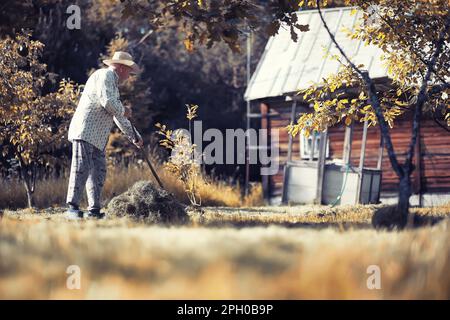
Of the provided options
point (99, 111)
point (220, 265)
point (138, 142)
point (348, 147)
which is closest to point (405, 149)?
point (348, 147)

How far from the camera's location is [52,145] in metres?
11.1

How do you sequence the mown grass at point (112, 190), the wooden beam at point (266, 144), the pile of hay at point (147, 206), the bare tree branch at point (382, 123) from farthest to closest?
the wooden beam at point (266, 144)
the mown grass at point (112, 190)
the pile of hay at point (147, 206)
the bare tree branch at point (382, 123)

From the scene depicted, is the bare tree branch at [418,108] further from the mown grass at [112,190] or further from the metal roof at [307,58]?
the metal roof at [307,58]

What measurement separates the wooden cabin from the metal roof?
0.02 metres

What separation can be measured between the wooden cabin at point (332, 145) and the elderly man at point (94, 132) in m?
5.89

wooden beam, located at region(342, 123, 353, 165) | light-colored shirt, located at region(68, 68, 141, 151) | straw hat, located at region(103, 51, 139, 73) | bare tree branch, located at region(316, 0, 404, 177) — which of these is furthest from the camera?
wooden beam, located at region(342, 123, 353, 165)

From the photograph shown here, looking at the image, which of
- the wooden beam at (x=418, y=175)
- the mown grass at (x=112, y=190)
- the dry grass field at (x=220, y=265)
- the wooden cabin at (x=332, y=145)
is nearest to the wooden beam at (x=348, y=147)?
the wooden cabin at (x=332, y=145)

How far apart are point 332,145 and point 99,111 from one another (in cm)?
838

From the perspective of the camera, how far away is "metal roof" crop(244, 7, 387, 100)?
1494 centimetres

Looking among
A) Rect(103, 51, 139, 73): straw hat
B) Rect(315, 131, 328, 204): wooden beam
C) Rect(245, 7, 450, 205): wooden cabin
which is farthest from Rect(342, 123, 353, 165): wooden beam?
Rect(103, 51, 139, 73): straw hat

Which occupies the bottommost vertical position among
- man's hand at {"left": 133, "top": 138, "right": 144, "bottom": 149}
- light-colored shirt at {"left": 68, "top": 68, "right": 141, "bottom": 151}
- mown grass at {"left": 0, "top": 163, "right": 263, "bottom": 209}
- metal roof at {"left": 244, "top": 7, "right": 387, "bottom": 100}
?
mown grass at {"left": 0, "top": 163, "right": 263, "bottom": 209}

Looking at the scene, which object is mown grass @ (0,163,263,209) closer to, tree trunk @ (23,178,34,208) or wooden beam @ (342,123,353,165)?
tree trunk @ (23,178,34,208)

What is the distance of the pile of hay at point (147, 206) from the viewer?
282 inches

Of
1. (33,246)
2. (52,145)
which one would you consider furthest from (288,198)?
(33,246)
